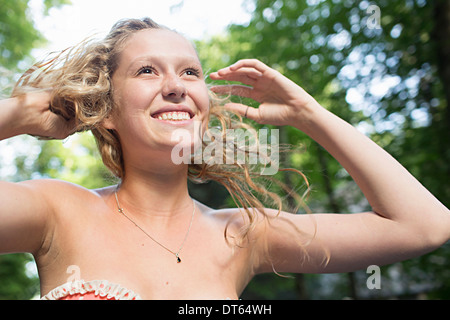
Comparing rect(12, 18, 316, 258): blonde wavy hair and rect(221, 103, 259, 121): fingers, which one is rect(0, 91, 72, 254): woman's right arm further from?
rect(221, 103, 259, 121): fingers

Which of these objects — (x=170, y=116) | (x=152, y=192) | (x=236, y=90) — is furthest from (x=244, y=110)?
(x=152, y=192)

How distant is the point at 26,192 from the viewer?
138cm

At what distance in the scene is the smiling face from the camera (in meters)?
1.56

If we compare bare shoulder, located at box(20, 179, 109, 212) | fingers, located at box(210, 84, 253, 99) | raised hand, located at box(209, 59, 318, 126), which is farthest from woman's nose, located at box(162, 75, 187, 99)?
bare shoulder, located at box(20, 179, 109, 212)

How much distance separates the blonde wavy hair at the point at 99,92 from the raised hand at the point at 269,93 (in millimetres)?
217

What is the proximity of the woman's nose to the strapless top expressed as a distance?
0.77 meters

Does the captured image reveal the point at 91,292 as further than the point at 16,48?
No

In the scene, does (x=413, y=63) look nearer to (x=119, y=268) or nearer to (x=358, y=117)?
(x=358, y=117)

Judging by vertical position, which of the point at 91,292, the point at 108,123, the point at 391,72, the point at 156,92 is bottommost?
the point at 91,292

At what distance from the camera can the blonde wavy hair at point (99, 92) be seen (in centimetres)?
170

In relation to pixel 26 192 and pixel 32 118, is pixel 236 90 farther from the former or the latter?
pixel 26 192

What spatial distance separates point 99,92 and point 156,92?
32 centimetres

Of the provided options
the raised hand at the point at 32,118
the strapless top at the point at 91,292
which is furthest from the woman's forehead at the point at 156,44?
the strapless top at the point at 91,292

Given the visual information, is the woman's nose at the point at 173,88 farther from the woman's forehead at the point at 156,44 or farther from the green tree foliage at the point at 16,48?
the green tree foliage at the point at 16,48
